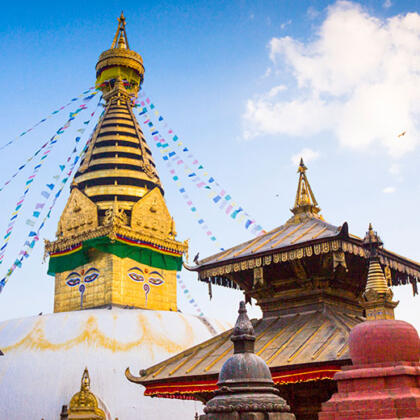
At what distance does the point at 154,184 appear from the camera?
88.4 ft

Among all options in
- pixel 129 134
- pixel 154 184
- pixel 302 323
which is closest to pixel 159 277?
pixel 154 184

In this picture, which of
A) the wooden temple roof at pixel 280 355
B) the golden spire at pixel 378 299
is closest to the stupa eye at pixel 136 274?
the wooden temple roof at pixel 280 355

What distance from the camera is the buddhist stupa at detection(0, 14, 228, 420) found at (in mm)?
18797

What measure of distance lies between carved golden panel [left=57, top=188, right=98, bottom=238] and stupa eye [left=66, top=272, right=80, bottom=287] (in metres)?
1.79

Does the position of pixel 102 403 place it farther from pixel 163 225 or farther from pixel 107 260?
pixel 163 225

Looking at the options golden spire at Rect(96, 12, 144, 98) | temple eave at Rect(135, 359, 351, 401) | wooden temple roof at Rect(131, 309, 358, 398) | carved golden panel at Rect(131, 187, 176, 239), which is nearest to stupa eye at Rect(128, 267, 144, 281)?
carved golden panel at Rect(131, 187, 176, 239)

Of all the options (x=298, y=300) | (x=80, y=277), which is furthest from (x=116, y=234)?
(x=298, y=300)

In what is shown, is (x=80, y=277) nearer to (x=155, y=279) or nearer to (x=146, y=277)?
(x=146, y=277)

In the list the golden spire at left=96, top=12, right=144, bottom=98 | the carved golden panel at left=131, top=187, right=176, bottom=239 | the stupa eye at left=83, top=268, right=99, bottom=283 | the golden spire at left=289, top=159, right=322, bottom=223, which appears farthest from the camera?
the golden spire at left=96, top=12, right=144, bottom=98

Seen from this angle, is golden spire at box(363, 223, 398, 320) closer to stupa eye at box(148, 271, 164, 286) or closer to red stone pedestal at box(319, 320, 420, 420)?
red stone pedestal at box(319, 320, 420, 420)

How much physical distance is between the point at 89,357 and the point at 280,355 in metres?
12.2

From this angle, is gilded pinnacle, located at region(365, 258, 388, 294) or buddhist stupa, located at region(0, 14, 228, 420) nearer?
gilded pinnacle, located at region(365, 258, 388, 294)

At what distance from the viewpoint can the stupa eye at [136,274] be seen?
24.4 metres

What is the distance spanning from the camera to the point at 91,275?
2452cm
